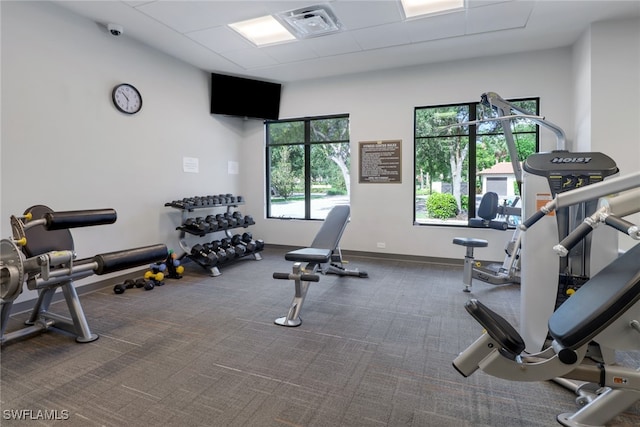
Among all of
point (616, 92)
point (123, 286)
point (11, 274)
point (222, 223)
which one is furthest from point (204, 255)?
point (616, 92)

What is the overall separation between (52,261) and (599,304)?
2.59 m

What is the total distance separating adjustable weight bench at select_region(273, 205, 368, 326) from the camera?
2.84 metres

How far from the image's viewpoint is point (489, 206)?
A: 395cm

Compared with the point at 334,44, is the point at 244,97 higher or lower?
lower

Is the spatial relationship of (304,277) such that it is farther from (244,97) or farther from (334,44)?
(244,97)

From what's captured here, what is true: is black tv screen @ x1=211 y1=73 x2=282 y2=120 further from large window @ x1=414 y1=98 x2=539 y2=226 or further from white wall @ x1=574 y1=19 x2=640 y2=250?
white wall @ x1=574 y1=19 x2=640 y2=250

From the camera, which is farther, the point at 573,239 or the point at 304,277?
the point at 304,277

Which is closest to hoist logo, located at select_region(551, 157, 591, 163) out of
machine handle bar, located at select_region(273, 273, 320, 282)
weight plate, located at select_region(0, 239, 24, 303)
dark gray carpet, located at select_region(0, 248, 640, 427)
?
dark gray carpet, located at select_region(0, 248, 640, 427)

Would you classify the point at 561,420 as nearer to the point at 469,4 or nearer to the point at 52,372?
the point at 52,372

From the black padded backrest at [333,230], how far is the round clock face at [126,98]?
2844mm

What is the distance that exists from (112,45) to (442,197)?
484 centimetres

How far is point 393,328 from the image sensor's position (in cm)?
270

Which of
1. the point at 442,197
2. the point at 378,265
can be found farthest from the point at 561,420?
the point at 442,197

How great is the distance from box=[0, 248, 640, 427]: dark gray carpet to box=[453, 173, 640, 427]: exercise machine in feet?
1.04
